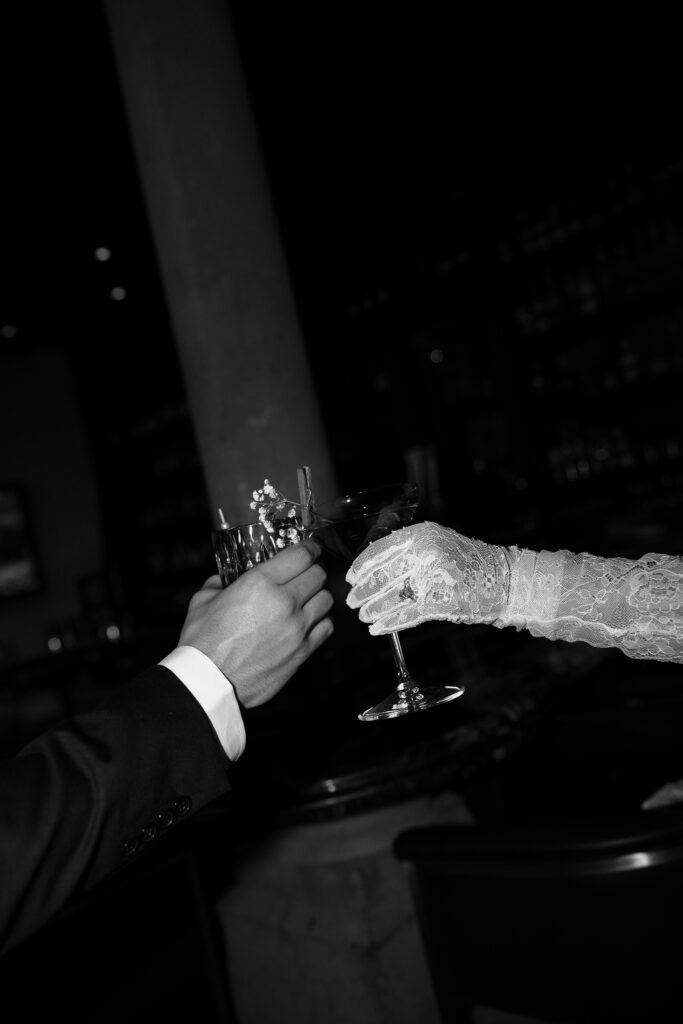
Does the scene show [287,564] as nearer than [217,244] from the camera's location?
Yes

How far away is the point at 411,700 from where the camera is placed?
1.19 meters

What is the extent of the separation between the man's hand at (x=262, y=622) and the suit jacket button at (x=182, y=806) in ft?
0.45

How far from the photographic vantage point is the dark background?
4.46 meters

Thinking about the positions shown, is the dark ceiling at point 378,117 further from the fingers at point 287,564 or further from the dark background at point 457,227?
the fingers at point 287,564

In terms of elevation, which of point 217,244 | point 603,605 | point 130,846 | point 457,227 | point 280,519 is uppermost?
point 457,227

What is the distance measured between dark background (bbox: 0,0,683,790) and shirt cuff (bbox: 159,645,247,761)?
2557mm

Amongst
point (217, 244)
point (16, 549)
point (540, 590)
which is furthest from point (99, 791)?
point (16, 549)

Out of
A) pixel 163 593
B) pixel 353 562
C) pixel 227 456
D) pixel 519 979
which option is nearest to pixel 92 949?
pixel 519 979

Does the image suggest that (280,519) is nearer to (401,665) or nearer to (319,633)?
(319,633)

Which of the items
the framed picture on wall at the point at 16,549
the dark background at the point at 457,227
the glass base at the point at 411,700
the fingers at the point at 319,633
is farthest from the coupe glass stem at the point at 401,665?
the framed picture on wall at the point at 16,549

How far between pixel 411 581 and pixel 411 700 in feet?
0.60

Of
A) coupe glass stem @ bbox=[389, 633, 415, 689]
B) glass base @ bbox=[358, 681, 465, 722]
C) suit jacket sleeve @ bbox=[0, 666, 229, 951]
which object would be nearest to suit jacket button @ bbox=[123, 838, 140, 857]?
suit jacket sleeve @ bbox=[0, 666, 229, 951]

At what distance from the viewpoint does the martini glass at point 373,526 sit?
1140mm

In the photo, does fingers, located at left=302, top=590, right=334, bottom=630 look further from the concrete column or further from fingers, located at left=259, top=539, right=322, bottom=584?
the concrete column
